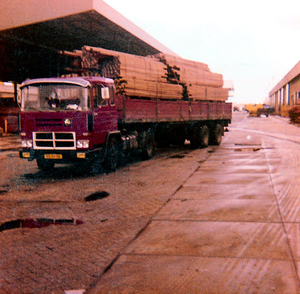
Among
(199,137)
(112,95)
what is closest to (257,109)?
(199,137)

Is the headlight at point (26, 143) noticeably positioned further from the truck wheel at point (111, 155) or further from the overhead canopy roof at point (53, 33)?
the overhead canopy roof at point (53, 33)

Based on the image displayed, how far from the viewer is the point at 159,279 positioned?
13.9 ft

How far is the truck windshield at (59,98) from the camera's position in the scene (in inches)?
405

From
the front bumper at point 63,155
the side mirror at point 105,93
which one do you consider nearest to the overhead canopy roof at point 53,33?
the side mirror at point 105,93

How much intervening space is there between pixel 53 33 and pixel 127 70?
1574 centimetres

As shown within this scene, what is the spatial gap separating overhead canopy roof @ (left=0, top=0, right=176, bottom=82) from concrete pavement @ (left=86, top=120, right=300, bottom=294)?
15992mm

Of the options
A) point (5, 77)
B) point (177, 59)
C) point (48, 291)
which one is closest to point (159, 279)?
point (48, 291)

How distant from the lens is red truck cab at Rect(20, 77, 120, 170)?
33.2 ft

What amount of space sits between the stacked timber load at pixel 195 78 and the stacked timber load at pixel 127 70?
1.33m

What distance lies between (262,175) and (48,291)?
25.2 ft

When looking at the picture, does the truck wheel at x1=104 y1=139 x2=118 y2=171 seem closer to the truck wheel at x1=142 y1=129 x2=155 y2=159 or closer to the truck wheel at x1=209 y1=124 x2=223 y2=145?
the truck wheel at x1=142 y1=129 x2=155 y2=159

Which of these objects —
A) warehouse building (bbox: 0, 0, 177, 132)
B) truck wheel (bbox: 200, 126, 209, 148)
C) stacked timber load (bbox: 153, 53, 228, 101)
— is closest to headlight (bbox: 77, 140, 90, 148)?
stacked timber load (bbox: 153, 53, 228, 101)

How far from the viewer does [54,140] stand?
10.3 meters

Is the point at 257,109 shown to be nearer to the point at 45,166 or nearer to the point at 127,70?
the point at 127,70
